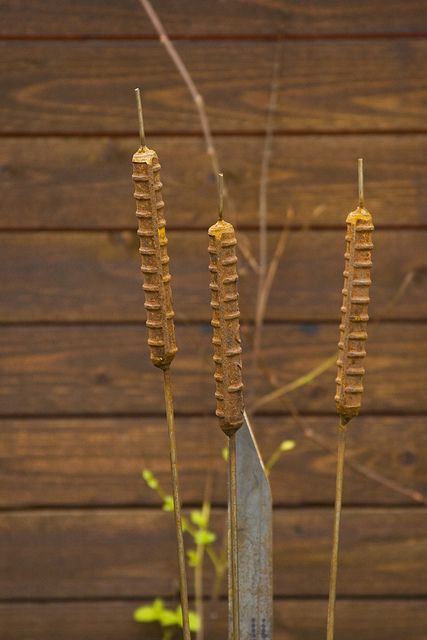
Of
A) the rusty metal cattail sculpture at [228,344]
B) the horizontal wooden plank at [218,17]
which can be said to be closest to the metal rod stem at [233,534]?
the rusty metal cattail sculpture at [228,344]

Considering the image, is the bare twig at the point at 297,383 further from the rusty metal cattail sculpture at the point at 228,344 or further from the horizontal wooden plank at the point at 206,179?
the rusty metal cattail sculpture at the point at 228,344

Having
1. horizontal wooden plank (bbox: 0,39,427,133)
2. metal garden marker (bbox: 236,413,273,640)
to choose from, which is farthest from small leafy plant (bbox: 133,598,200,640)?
metal garden marker (bbox: 236,413,273,640)

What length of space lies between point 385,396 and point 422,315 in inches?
5.9

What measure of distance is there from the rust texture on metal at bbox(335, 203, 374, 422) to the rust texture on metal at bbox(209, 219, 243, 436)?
0.07 metres

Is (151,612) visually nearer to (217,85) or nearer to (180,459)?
(180,459)

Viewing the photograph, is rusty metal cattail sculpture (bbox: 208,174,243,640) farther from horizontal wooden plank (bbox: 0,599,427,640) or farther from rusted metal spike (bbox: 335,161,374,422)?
horizontal wooden plank (bbox: 0,599,427,640)

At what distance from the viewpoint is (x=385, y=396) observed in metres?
1.61

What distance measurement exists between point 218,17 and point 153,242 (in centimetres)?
102

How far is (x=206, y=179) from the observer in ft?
5.16

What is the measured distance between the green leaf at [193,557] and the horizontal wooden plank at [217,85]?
71 centimetres

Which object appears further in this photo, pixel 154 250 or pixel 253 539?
pixel 253 539

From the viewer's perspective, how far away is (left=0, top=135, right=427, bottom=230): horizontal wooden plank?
61.4 inches

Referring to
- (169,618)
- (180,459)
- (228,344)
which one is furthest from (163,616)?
(228,344)

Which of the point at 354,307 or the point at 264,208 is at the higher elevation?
the point at 264,208
